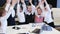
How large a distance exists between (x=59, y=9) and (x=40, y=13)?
1976 mm

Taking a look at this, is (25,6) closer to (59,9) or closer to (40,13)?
(40,13)

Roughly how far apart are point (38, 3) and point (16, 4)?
25cm

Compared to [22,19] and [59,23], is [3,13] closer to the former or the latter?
[22,19]

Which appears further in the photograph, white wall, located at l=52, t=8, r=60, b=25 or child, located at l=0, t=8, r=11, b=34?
white wall, located at l=52, t=8, r=60, b=25

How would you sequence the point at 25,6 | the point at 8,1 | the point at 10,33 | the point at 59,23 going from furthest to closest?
the point at 59,23
the point at 10,33
the point at 25,6
the point at 8,1

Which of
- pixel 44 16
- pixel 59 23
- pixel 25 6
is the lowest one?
pixel 59 23

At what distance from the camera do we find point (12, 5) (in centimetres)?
164

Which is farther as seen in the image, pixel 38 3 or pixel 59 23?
pixel 59 23

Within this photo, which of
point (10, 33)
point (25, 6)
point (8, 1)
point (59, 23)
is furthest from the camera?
point (59, 23)

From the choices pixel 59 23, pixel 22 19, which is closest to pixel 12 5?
pixel 22 19

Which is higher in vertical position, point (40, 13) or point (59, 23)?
point (40, 13)

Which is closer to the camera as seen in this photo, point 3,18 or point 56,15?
point 3,18

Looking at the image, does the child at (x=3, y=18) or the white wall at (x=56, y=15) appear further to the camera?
the white wall at (x=56, y=15)

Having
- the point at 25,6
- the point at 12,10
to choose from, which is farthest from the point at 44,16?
the point at 12,10
